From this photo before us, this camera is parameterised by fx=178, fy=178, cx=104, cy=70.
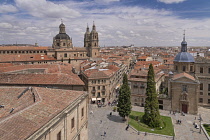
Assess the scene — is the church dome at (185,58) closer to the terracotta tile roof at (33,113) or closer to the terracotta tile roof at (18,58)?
the terracotta tile roof at (33,113)

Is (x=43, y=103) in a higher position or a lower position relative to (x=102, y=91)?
higher

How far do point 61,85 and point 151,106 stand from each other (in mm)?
17379

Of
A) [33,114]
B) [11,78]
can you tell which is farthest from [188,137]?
[11,78]

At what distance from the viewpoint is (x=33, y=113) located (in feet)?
42.1

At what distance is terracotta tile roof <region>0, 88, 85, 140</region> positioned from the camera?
1050 cm

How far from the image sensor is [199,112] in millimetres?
40094

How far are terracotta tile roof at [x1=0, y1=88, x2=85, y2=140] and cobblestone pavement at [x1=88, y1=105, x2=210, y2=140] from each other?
537 inches

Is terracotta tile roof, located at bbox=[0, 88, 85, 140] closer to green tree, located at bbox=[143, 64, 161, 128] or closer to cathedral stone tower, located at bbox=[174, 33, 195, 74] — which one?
green tree, located at bbox=[143, 64, 161, 128]

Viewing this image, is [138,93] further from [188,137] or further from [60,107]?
[60,107]

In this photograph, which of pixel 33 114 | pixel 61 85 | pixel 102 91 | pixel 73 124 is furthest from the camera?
pixel 102 91

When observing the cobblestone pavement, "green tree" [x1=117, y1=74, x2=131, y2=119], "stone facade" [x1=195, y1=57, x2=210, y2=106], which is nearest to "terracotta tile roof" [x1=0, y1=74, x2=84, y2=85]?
the cobblestone pavement

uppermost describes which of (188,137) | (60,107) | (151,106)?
(60,107)

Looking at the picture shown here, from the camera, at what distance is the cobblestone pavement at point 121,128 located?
28938 millimetres

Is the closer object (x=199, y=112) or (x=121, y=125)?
(x=121, y=125)
